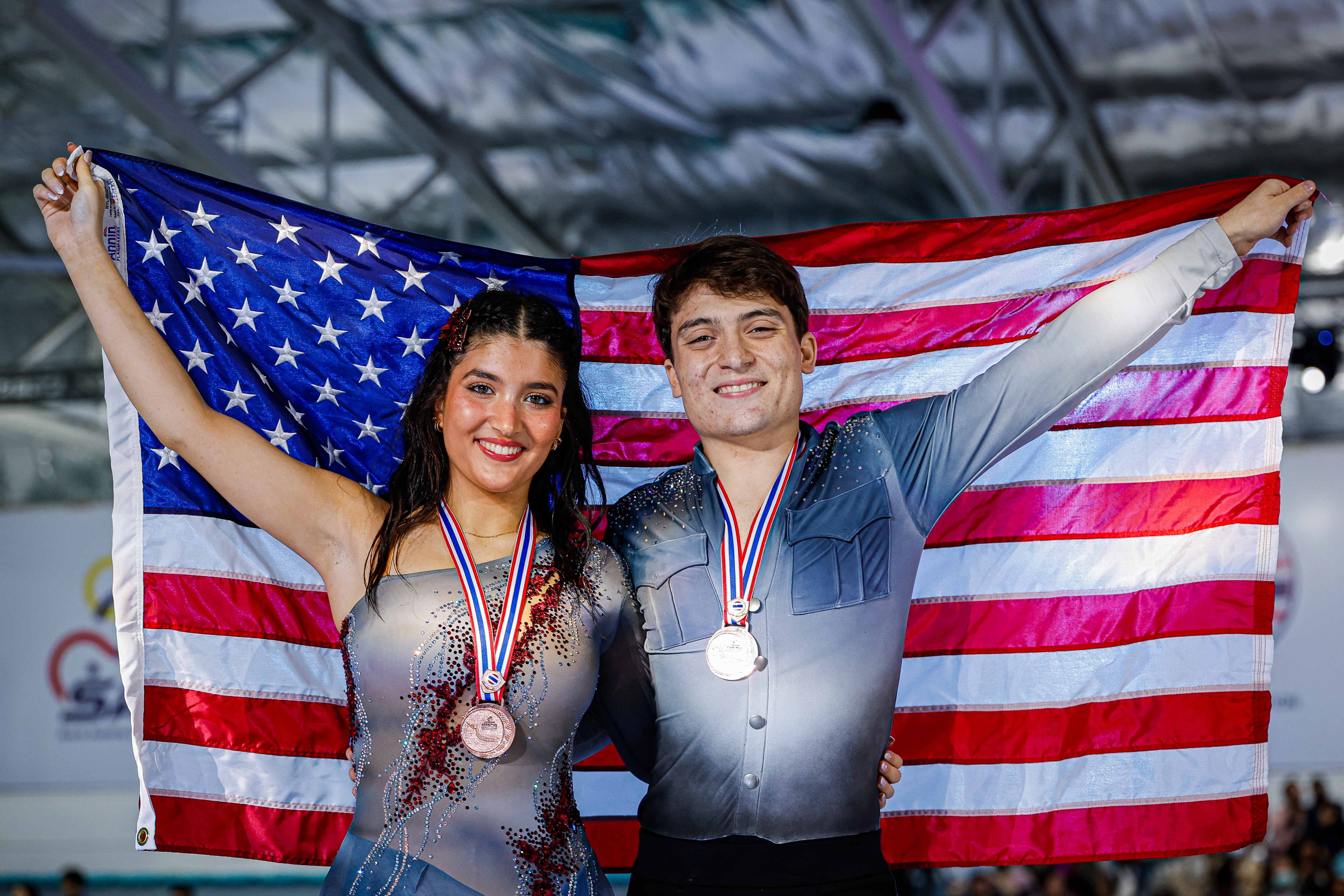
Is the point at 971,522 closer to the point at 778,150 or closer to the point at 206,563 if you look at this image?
the point at 206,563

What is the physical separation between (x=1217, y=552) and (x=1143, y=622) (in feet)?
0.82

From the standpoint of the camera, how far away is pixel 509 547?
245cm

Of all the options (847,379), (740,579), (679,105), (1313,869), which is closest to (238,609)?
(740,579)

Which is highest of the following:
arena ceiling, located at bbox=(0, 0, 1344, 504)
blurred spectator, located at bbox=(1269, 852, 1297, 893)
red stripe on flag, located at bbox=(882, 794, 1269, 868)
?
arena ceiling, located at bbox=(0, 0, 1344, 504)

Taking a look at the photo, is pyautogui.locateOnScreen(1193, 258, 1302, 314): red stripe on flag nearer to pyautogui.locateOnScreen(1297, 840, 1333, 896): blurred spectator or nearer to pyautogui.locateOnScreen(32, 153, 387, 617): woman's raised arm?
pyautogui.locateOnScreen(32, 153, 387, 617): woman's raised arm

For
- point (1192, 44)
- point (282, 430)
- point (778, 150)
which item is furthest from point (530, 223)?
point (282, 430)

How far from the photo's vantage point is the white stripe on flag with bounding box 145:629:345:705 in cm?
297

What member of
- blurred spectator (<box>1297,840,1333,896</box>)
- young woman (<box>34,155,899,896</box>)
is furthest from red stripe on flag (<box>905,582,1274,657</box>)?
blurred spectator (<box>1297,840,1333,896</box>)

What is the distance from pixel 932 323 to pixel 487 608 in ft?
5.12

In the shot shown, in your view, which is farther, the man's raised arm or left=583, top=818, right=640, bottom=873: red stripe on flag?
left=583, top=818, right=640, bottom=873: red stripe on flag

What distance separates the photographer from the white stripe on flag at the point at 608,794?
10.8ft

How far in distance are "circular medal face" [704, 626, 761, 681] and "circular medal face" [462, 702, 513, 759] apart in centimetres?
40

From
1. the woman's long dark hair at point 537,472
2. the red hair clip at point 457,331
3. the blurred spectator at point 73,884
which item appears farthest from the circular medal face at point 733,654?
the blurred spectator at point 73,884

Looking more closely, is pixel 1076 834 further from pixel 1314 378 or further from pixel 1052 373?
pixel 1314 378
